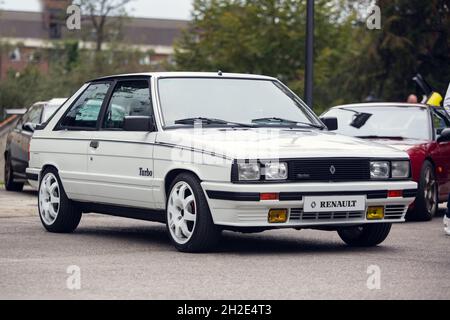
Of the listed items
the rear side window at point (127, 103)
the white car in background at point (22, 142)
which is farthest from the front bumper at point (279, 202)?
the white car in background at point (22, 142)

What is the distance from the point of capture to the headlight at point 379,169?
10.4 meters

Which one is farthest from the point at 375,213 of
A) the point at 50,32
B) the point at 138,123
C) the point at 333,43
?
the point at 50,32

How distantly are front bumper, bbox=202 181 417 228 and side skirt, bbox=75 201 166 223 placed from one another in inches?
38.5

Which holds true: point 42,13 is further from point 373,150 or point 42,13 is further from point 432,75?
point 373,150

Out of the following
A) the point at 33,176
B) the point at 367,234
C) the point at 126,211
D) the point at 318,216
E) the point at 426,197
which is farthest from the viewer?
the point at 426,197

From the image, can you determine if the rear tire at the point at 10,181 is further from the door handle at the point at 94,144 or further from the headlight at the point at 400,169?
the headlight at the point at 400,169

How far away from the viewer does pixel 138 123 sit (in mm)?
10789

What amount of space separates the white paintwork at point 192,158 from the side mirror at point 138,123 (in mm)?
87

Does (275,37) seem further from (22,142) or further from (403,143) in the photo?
(403,143)

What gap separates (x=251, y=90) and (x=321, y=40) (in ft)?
129

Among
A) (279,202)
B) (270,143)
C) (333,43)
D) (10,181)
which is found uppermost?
(333,43)

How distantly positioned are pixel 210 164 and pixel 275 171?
54 cm

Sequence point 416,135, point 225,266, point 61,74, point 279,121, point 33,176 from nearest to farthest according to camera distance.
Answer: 1. point 225,266
2. point 279,121
3. point 33,176
4. point 416,135
5. point 61,74
